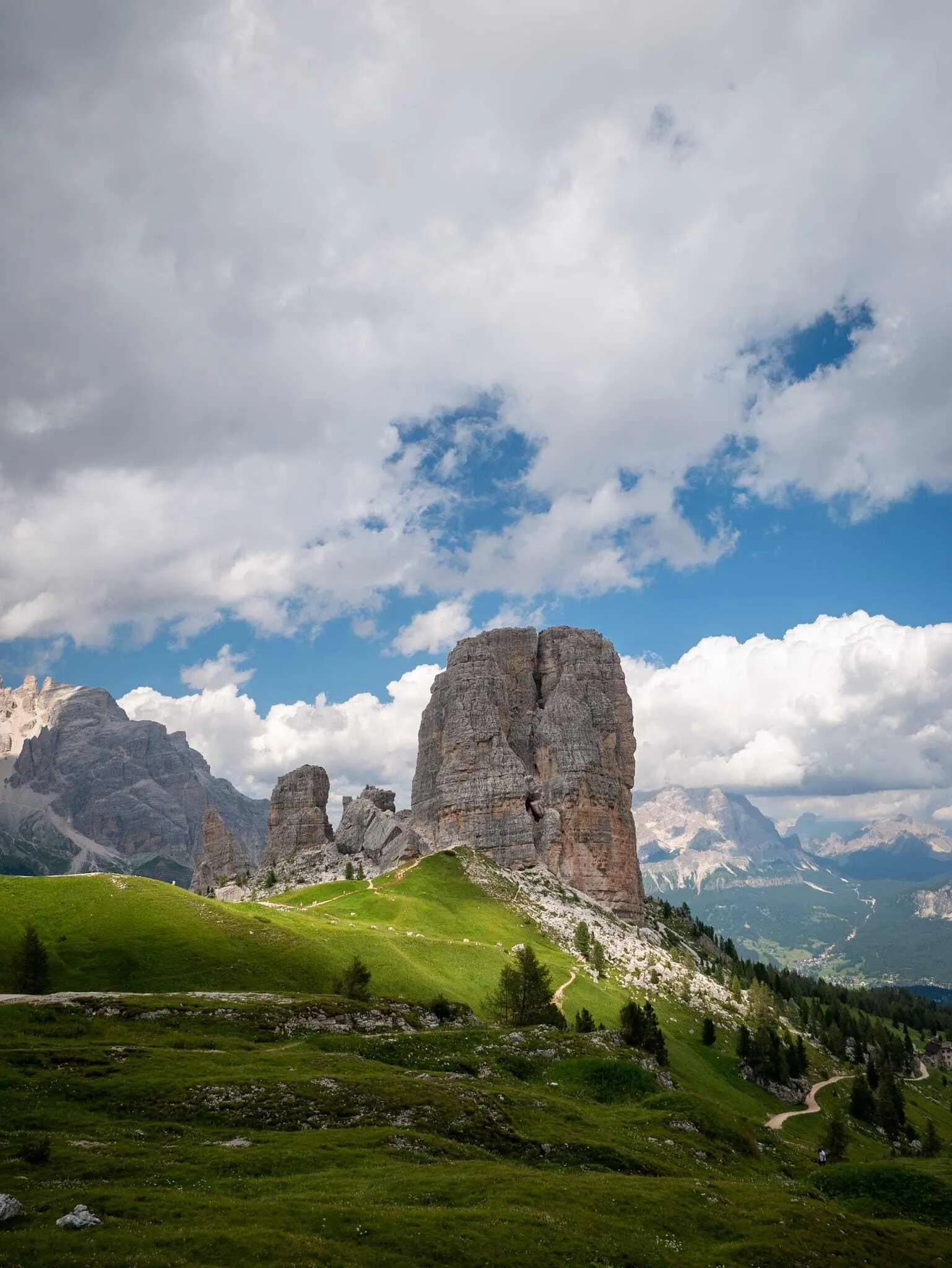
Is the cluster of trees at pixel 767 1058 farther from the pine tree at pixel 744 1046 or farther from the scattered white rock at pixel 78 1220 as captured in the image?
the scattered white rock at pixel 78 1220

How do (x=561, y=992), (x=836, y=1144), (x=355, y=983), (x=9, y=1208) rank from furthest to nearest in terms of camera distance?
(x=561, y=992)
(x=355, y=983)
(x=836, y=1144)
(x=9, y=1208)

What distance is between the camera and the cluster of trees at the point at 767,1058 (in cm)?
10756

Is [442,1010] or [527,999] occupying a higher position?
[442,1010]

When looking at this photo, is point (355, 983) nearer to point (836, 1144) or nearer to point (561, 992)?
point (561, 992)

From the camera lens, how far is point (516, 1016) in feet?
277

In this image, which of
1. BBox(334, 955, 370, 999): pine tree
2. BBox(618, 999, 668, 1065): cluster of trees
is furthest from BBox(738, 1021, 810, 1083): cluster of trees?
BBox(334, 955, 370, 999): pine tree

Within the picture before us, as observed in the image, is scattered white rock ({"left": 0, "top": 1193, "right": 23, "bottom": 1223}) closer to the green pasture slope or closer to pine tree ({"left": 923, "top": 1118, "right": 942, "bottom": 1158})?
the green pasture slope

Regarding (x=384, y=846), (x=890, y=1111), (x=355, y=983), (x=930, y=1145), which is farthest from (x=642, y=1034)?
(x=384, y=846)

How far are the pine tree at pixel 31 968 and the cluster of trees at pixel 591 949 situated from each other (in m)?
84.0

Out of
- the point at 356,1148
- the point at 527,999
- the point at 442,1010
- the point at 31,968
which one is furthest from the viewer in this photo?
the point at 527,999

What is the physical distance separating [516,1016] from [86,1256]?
68.6m

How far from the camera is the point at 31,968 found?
68.4 m

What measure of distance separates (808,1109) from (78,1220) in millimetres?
109047

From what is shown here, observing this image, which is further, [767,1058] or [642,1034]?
[767,1058]
